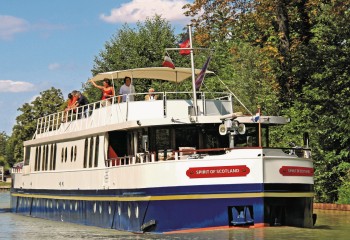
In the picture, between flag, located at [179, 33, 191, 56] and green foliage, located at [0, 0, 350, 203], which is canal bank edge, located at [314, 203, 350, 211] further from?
flag, located at [179, 33, 191, 56]

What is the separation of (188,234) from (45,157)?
15.5 metres

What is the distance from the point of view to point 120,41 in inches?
2913

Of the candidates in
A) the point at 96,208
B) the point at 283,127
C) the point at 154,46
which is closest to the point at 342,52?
the point at 283,127

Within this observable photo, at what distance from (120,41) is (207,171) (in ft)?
165

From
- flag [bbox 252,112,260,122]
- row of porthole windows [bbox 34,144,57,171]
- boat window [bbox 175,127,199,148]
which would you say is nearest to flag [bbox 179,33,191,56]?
boat window [bbox 175,127,199,148]

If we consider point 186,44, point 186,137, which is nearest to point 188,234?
point 186,137

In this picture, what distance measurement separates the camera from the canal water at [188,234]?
2405 centimetres

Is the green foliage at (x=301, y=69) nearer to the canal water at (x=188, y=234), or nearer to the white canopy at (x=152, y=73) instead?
the white canopy at (x=152, y=73)

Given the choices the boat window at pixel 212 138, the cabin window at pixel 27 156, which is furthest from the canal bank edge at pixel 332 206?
the cabin window at pixel 27 156

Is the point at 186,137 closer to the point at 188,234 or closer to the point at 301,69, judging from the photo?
the point at 188,234

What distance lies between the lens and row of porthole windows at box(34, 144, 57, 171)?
123 feet

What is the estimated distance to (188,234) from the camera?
974 inches

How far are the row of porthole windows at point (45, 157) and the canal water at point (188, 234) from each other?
8.27 ft

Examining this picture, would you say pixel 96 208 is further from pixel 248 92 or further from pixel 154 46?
pixel 154 46
